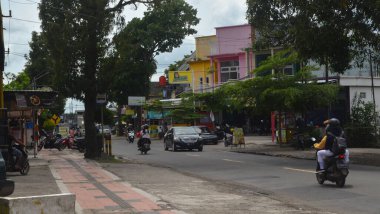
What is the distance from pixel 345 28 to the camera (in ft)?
65.5

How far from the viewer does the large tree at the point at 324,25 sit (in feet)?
62.8

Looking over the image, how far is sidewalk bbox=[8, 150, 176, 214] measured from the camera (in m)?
10.5

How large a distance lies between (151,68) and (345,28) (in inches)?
1713

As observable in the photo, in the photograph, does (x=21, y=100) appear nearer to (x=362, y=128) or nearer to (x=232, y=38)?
(x=362, y=128)

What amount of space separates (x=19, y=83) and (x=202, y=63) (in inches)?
889

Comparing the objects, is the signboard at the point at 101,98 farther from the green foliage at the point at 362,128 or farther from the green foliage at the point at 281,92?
the green foliage at the point at 362,128

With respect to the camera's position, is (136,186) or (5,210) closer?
(5,210)

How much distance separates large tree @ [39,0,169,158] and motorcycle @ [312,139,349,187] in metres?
12.3

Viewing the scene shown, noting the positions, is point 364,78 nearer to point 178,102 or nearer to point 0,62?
point 178,102

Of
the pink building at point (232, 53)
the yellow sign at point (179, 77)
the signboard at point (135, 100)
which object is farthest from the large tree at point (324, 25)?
the signboard at point (135, 100)

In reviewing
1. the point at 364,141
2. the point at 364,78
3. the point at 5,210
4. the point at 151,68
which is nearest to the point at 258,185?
the point at 5,210

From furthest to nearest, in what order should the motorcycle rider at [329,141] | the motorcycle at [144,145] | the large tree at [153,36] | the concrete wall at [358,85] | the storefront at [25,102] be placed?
the large tree at [153,36]
the concrete wall at [358,85]
the motorcycle at [144,145]
the storefront at [25,102]
the motorcycle rider at [329,141]

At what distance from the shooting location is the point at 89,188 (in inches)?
542

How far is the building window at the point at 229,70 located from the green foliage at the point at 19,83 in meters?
19.5
